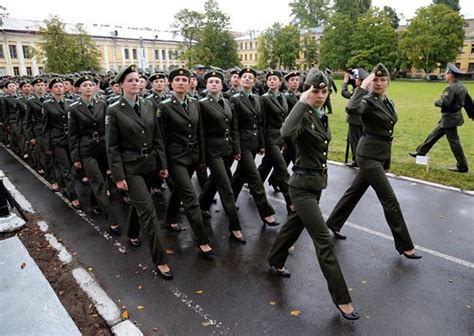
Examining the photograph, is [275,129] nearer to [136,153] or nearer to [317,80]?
[136,153]

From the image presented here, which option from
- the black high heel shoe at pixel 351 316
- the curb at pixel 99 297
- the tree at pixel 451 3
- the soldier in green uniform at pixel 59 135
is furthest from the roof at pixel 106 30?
the black high heel shoe at pixel 351 316

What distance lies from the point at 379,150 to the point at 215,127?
7.00ft

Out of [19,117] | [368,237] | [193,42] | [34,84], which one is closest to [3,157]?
[19,117]

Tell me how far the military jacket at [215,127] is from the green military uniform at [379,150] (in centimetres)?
164

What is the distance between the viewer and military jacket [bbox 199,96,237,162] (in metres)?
5.33

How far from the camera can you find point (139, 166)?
462 cm

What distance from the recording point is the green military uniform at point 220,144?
5.30m

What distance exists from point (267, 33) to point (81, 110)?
64.5 meters

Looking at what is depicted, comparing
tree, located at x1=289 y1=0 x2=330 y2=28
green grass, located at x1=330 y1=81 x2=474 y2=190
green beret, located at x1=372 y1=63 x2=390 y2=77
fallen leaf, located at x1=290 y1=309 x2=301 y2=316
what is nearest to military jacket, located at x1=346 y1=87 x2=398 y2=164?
green beret, located at x1=372 y1=63 x2=390 y2=77

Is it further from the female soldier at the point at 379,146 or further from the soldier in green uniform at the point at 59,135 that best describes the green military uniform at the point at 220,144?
the soldier in green uniform at the point at 59,135

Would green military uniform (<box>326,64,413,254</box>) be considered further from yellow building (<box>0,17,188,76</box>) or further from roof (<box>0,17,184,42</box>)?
roof (<box>0,17,184,42</box>)

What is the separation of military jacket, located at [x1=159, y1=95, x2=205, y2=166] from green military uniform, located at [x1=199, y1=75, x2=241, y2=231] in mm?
228

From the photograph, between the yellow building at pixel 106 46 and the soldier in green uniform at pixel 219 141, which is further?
the yellow building at pixel 106 46

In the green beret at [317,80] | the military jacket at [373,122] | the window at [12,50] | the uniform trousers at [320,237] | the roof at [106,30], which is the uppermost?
the roof at [106,30]
